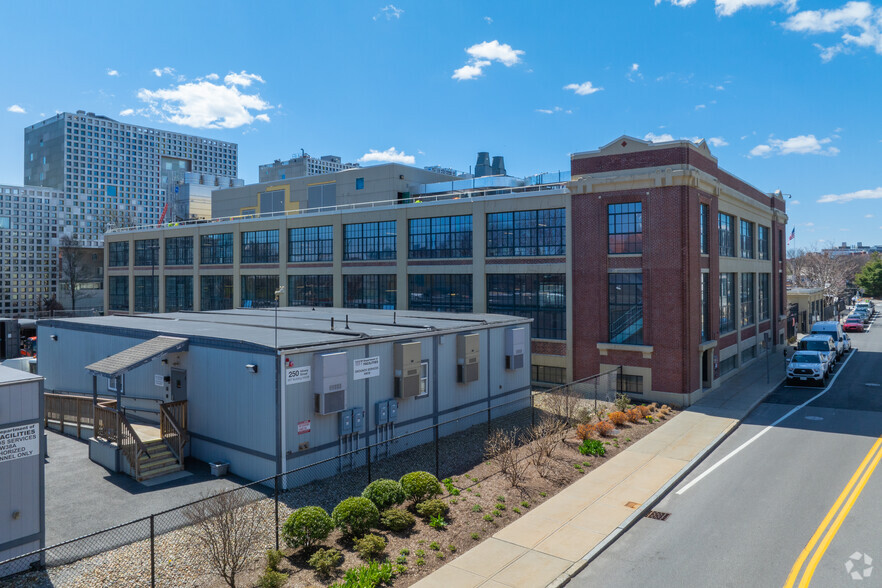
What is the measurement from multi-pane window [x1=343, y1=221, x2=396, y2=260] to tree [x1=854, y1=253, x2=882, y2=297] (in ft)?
411

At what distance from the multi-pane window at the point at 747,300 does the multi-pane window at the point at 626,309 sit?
14.8 meters

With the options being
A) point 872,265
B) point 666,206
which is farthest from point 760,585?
point 872,265

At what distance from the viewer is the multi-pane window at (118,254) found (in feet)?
215

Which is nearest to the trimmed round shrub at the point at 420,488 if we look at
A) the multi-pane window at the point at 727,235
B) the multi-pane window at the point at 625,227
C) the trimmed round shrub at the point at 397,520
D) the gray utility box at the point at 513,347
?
the trimmed round shrub at the point at 397,520

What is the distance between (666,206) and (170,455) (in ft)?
84.9

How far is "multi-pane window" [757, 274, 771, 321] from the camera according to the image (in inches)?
1871

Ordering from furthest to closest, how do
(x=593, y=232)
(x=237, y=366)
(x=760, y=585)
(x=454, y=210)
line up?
1. (x=454, y=210)
2. (x=593, y=232)
3. (x=237, y=366)
4. (x=760, y=585)

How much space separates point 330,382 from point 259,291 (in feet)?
118

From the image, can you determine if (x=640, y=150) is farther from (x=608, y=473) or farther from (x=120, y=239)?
(x=120, y=239)

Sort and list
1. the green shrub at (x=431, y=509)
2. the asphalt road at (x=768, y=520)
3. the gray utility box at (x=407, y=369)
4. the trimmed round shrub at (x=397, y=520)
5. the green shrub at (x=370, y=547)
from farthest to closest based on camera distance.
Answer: the gray utility box at (x=407, y=369), the green shrub at (x=431, y=509), the trimmed round shrub at (x=397, y=520), the green shrub at (x=370, y=547), the asphalt road at (x=768, y=520)

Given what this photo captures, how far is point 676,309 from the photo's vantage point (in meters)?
30.2

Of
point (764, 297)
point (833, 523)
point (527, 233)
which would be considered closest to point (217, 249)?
point (527, 233)

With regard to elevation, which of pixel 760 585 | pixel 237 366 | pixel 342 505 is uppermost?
pixel 237 366

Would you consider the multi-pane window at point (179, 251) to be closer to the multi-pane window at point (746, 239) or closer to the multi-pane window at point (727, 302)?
the multi-pane window at point (727, 302)
